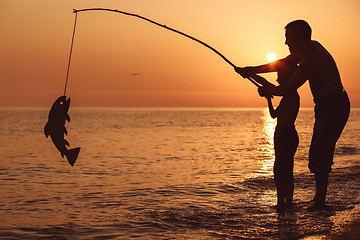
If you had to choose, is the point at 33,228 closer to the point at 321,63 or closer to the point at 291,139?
the point at 291,139

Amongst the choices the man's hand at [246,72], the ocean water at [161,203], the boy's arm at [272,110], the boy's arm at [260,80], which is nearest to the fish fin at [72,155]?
the ocean water at [161,203]

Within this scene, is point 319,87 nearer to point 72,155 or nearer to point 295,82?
point 295,82

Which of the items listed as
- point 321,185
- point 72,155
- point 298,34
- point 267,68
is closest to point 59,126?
point 72,155

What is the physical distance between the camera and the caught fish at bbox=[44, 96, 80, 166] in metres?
5.59

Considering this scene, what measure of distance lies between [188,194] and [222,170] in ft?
16.0

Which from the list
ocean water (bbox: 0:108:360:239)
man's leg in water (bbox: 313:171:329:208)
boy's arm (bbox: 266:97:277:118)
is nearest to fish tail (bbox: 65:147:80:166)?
ocean water (bbox: 0:108:360:239)

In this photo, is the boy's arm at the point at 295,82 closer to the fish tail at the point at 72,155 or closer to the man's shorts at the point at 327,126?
the man's shorts at the point at 327,126

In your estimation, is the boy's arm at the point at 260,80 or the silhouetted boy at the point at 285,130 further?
the silhouetted boy at the point at 285,130

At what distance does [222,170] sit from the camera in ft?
45.3

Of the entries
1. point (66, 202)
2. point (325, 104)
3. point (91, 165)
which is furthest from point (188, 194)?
point (91, 165)

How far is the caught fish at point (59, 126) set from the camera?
5.59 meters

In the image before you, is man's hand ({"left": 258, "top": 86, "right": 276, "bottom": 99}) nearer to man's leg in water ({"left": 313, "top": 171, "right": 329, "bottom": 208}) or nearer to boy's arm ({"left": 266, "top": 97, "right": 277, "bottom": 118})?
boy's arm ({"left": 266, "top": 97, "right": 277, "bottom": 118})

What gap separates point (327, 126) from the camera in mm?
5527

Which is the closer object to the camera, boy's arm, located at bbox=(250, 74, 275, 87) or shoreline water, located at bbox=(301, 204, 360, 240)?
shoreline water, located at bbox=(301, 204, 360, 240)
